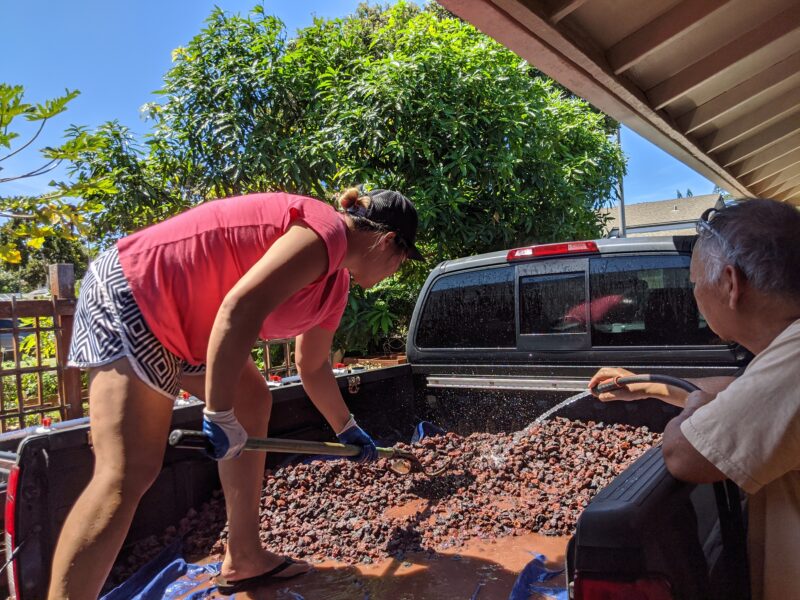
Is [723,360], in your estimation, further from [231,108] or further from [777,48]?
[231,108]

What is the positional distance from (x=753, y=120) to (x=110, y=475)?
5996 millimetres

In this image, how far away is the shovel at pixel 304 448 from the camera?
1.76 meters

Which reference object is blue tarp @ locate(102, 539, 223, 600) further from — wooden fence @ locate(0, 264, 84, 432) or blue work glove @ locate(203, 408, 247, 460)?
wooden fence @ locate(0, 264, 84, 432)

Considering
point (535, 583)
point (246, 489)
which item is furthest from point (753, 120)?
point (246, 489)

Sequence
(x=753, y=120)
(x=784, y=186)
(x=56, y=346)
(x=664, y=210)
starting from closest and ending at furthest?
(x=753, y=120)
(x=56, y=346)
(x=784, y=186)
(x=664, y=210)

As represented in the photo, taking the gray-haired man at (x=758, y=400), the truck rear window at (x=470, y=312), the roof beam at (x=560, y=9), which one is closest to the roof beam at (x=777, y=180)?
the truck rear window at (x=470, y=312)

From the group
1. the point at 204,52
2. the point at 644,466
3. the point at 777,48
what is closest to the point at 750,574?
the point at 644,466

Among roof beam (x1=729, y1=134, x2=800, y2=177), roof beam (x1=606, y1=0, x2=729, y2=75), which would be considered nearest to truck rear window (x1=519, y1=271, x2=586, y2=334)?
roof beam (x1=606, y1=0, x2=729, y2=75)

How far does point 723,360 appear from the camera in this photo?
9.59 ft

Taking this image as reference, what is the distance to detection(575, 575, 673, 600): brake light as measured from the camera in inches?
38.4

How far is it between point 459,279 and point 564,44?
5.02 ft

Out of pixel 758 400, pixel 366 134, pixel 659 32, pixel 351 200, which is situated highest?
pixel 366 134

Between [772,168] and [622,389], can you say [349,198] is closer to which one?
[622,389]

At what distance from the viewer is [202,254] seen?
1.99m
